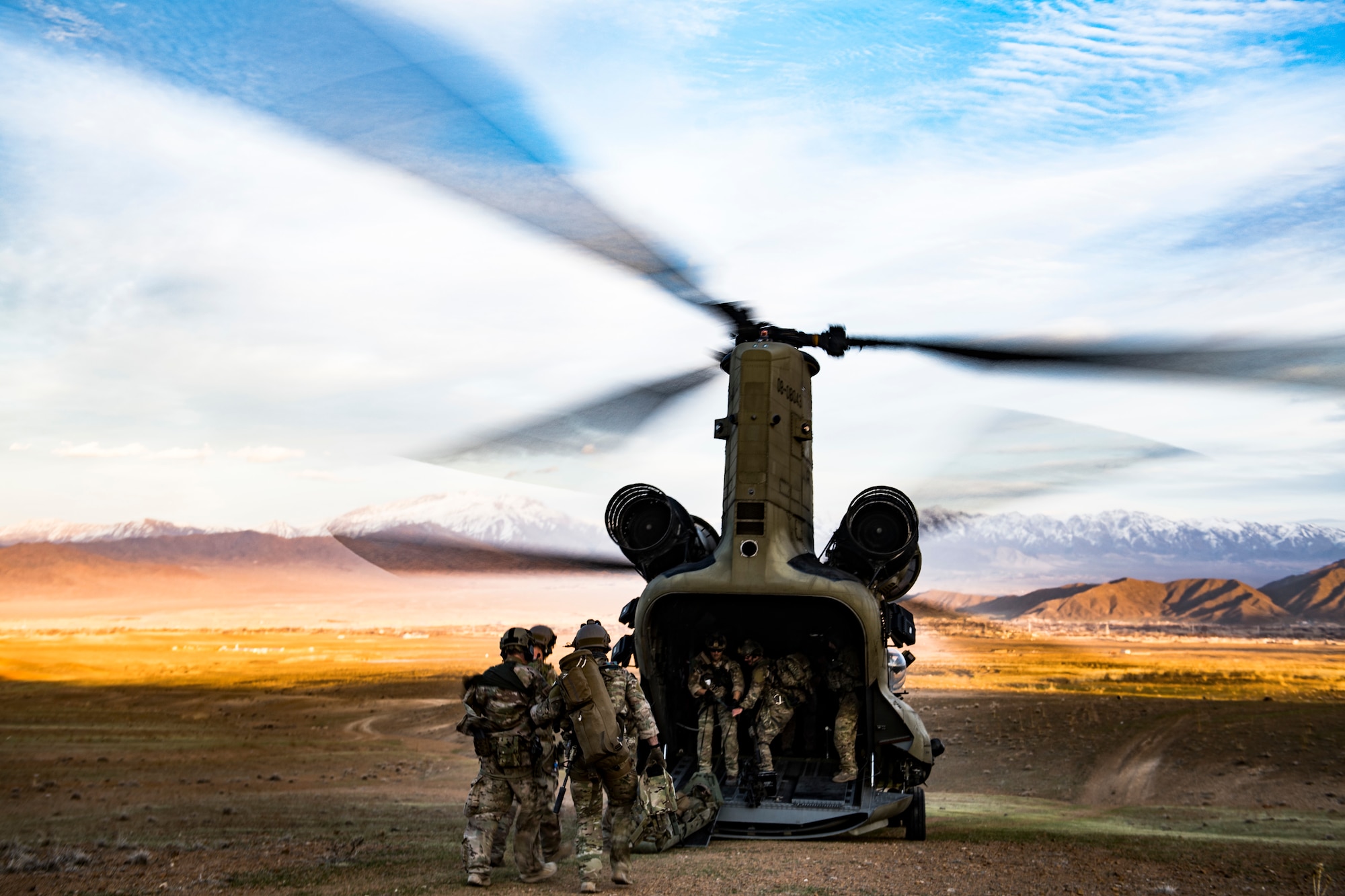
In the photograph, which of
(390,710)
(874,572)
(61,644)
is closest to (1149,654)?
(390,710)

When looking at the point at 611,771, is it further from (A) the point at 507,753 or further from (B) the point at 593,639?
(B) the point at 593,639

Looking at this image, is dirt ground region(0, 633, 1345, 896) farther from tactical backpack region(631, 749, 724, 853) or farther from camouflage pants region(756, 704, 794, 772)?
camouflage pants region(756, 704, 794, 772)

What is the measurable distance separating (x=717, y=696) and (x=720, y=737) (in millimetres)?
465

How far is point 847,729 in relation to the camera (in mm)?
10477

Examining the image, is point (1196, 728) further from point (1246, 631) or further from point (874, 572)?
point (1246, 631)

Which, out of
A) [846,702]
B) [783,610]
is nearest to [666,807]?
[846,702]

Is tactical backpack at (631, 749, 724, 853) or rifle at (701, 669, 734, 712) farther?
rifle at (701, 669, 734, 712)

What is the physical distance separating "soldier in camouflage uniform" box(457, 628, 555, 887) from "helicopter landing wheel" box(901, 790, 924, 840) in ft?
14.2

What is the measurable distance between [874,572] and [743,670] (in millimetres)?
1723

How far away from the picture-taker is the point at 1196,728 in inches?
947

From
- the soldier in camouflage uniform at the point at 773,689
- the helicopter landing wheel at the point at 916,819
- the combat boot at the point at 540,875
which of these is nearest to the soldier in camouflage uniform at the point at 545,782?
the combat boot at the point at 540,875

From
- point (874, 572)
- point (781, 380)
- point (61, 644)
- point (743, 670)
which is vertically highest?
point (781, 380)

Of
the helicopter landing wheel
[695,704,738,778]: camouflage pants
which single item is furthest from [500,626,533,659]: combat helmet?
the helicopter landing wheel

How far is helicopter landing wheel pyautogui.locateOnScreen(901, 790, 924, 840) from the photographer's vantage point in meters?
10.5
